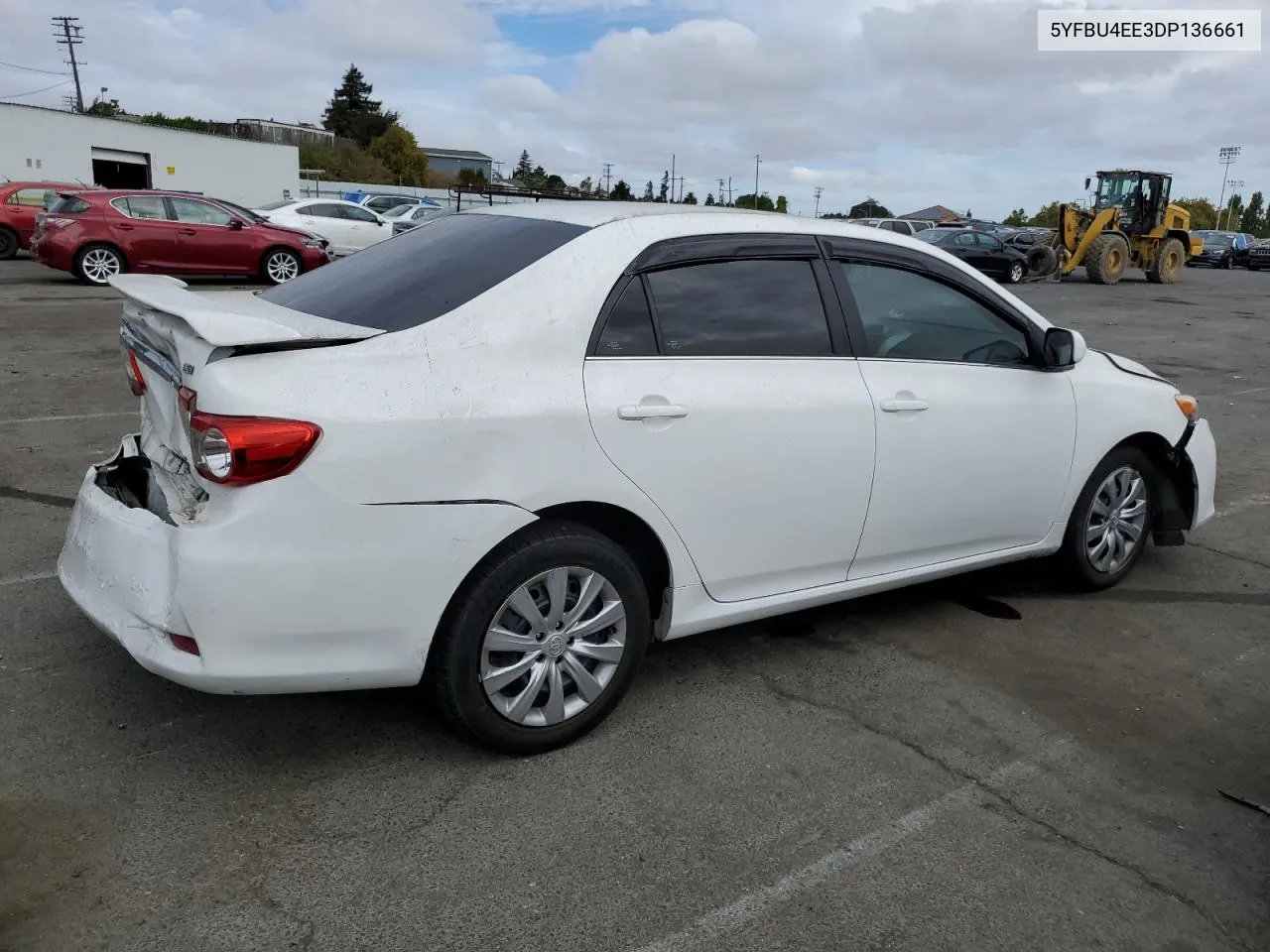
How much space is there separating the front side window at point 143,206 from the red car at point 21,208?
6.35m

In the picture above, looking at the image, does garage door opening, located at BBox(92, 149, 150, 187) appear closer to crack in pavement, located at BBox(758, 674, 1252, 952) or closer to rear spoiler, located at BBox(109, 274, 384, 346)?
rear spoiler, located at BBox(109, 274, 384, 346)

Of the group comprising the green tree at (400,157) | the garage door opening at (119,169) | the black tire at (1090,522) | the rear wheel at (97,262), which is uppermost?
the green tree at (400,157)

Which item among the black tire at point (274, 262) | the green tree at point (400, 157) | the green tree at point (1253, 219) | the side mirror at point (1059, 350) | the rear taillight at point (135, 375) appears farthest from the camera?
the green tree at point (1253, 219)

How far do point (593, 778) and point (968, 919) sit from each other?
111cm

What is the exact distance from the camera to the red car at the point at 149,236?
15.9m

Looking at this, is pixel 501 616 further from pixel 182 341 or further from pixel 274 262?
pixel 274 262

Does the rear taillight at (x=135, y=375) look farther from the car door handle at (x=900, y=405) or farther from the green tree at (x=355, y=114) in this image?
the green tree at (x=355, y=114)

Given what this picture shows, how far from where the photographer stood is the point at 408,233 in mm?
3984

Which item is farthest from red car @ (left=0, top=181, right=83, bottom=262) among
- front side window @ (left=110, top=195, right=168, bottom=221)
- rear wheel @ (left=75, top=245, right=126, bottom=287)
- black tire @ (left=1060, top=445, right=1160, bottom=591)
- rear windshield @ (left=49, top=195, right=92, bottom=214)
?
black tire @ (left=1060, top=445, right=1160, bottom=591)

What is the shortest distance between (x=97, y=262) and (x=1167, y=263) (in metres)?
26.6

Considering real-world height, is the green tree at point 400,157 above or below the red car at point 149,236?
above

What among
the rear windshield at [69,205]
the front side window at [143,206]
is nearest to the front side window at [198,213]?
the front side window at [143,206]

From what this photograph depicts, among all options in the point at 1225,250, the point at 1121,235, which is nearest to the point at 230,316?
the point at 1121,235

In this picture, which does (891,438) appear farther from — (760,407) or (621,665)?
(621,665)
